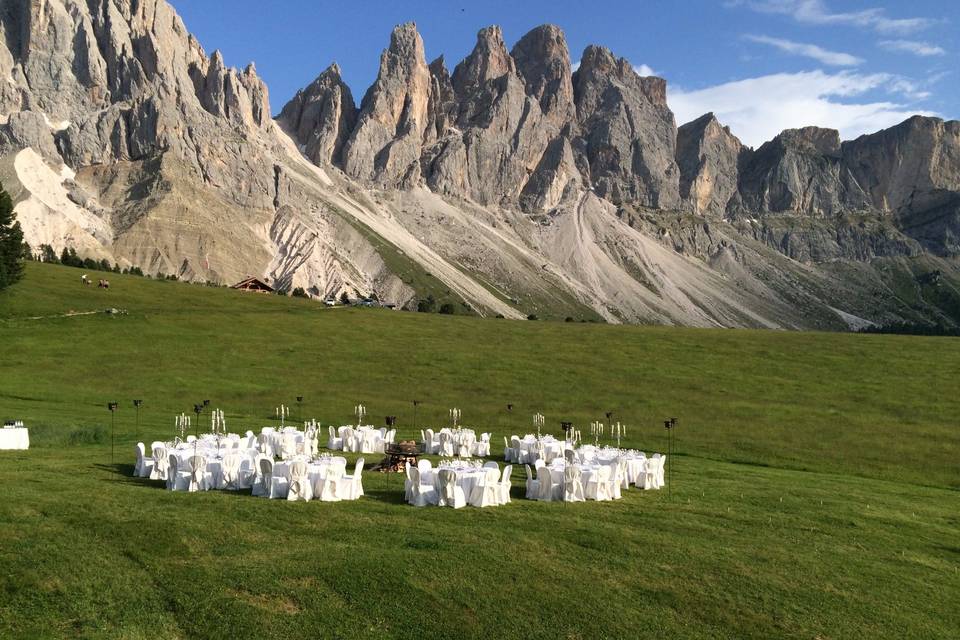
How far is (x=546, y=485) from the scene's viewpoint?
2528 cm

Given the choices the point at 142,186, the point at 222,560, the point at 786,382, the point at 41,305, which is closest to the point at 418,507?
the point at 222,560

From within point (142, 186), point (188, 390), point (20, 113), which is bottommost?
point (188, 390)

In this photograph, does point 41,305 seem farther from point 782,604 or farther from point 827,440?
point 782,604

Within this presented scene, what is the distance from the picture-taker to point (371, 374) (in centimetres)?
5797

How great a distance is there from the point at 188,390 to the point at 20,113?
175 meters

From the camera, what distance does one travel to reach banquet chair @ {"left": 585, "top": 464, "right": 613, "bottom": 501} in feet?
83.9

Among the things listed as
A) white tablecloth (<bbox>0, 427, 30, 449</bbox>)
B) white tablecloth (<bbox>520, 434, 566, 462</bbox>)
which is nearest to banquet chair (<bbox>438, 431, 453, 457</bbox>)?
white tablecloth (<bbox>520, 434, 566, 462</bbox>)

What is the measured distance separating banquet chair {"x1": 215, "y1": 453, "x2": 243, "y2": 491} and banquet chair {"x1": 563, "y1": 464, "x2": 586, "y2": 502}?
1054 centimetres

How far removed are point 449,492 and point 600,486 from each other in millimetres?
5588

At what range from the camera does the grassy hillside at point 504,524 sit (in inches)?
574

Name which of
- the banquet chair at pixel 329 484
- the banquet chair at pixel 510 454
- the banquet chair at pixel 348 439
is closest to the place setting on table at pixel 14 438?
the banquet chair at pixel 348 439

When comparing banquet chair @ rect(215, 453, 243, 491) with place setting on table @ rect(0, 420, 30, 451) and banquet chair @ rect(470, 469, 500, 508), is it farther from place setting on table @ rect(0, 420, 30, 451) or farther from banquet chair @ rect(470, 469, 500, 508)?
place setting on table @ rect(0, 420, 30, 451)

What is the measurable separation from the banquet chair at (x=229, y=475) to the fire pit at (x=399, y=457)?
521cm

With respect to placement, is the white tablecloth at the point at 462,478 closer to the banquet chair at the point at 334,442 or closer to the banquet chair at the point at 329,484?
the banquet chair at the point at 329,484
